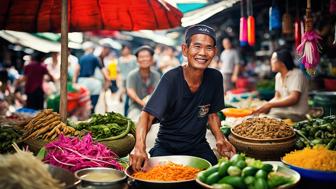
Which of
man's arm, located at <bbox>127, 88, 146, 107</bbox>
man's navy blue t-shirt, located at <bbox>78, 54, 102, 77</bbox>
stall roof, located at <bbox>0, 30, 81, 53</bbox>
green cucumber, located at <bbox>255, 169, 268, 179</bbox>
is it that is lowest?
green cucumber, located at <bbox>255, 169, 268, 179</bbox>

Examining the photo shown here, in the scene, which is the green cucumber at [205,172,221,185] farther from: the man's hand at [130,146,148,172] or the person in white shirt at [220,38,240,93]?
the person in white shirt at [220,38,240,93]

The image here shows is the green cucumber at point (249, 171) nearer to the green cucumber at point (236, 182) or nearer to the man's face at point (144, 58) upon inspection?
the green cucumber at point (236, 182)

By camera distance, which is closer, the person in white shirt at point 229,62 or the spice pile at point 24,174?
the spice pile at point 24,174

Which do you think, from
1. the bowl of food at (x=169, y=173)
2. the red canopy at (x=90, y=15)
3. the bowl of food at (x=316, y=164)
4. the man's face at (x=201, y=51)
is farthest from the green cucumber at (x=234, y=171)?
the red canopy at (x=90, y=15)

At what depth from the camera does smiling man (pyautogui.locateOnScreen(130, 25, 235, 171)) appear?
355 cm

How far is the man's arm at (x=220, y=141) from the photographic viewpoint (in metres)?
3.78

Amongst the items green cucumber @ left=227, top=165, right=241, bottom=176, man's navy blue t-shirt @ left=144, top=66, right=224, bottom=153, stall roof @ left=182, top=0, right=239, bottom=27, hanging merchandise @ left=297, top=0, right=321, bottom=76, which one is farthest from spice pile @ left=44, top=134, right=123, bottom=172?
stall roof @ left=182, top=0, right=239, bottom=27

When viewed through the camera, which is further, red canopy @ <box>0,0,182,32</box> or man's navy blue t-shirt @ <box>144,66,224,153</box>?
red canopy @ <box>0,0,182,32</box>

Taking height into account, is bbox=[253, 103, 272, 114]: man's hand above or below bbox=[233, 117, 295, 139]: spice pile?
below

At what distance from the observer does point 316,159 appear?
10.6 ft

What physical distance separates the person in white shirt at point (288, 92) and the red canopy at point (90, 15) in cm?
184

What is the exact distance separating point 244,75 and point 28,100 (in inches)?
302

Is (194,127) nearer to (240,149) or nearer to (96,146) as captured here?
(240,149)

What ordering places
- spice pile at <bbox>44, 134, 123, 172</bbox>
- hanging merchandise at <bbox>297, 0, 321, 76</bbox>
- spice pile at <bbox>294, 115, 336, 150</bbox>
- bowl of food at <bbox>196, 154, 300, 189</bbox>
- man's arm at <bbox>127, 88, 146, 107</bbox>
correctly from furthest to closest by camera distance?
1. man's arm at <bbox>127, 88, 146, 107</bbox>
2. hanging merchandise at <bbox>297, 0, 321, 76</bbox>
3. spice pile at <bbox>294, 115, 336, 150</bbox>
4. spice pile at <bbox>44, 134, 123, 172</bbox>
5. bowl of food at <bbox>196, 154, 300, 189</bbox>
